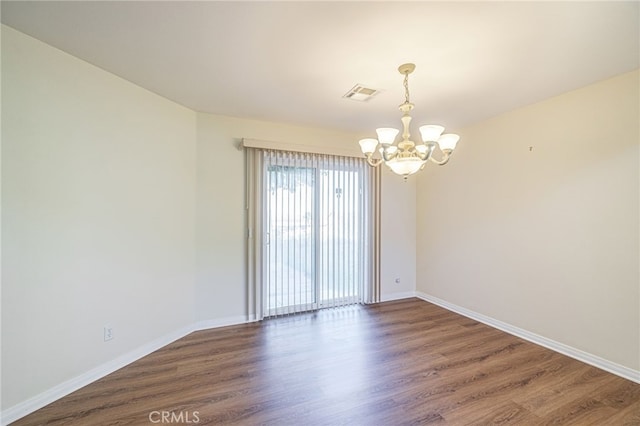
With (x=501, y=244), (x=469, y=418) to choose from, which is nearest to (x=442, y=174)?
(x=501, y=244)

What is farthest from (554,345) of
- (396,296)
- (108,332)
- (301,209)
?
(108,332)

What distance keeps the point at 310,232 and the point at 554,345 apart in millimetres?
3019

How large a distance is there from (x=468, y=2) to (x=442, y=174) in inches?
116

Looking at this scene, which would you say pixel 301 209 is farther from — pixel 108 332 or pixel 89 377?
pixel 89 377

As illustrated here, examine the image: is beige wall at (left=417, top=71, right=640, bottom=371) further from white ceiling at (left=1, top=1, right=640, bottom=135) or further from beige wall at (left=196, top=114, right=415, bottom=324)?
beige wall at (left=196, top=114, right=415, bottom=324)

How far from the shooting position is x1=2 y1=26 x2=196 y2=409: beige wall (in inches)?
75.9

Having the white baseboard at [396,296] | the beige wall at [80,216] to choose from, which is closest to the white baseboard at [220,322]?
the beige wall at [80,216]

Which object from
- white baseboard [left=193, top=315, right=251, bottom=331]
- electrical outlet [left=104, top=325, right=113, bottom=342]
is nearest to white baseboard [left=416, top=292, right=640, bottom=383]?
white baseboard [left=193, top=315, right=251, bottom=331]

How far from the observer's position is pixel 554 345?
2953 mm

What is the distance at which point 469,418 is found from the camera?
197cm

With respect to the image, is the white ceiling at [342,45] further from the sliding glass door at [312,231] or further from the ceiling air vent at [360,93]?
the sliding glass door at [312,231]

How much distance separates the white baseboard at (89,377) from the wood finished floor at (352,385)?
55 mm

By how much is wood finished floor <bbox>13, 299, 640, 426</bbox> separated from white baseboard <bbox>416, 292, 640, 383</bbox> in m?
0.09

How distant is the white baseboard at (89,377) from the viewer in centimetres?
193
